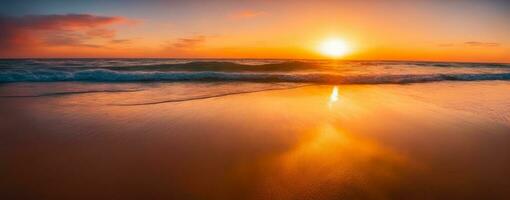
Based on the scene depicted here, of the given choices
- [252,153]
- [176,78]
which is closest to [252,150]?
[252,153]

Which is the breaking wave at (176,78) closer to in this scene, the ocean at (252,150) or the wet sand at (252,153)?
the ocean at (252,150)

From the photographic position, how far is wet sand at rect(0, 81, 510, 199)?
2264 mm

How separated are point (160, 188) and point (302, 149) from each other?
171 cm

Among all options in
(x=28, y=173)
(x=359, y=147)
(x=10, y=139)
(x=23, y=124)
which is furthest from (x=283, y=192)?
(x=23, y=124)

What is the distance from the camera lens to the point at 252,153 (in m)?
3.10

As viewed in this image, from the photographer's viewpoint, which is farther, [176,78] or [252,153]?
[176,78]

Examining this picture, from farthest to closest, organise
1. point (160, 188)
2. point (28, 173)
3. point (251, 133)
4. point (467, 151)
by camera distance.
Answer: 1. point (251, 133)
2. point (467, 151)
3. point (28, 173)
4. point (160, 188)

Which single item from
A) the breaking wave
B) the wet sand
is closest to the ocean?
the wet sand

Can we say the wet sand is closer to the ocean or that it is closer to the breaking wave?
the ocean

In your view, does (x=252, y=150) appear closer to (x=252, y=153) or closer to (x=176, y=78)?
(x=252, y=153)

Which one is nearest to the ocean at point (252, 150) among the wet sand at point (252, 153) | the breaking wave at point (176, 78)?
the wet sand at point (252, 153)

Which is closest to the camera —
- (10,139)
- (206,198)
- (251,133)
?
(206,198)

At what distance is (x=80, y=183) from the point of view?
2.33 metres

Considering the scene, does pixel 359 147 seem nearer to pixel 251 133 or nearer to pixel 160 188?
pixel 251 133
